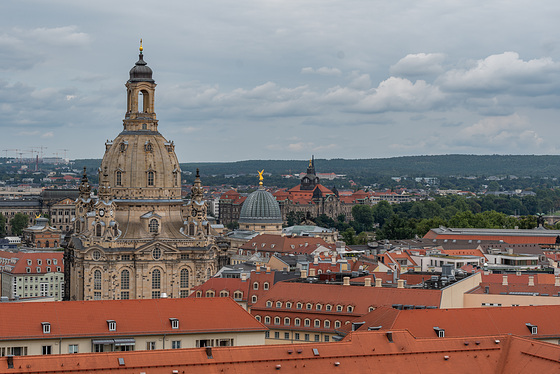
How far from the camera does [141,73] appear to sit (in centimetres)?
15962

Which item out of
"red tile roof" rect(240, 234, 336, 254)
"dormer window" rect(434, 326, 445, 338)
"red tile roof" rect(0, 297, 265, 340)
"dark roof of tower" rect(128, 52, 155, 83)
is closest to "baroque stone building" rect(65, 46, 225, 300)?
"dark roof of tower" rect(128, 52, 155, 83)

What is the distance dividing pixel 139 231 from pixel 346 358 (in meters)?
81.8

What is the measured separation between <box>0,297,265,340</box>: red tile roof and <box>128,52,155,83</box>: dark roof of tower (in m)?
76.8

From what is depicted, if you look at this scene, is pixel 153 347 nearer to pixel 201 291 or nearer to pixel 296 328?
pixel 296 328

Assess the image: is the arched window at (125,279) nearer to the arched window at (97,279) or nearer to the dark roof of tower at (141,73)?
the arched window at (97,279)

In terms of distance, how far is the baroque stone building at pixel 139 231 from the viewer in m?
147

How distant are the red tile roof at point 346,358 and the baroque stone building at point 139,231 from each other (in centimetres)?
7649

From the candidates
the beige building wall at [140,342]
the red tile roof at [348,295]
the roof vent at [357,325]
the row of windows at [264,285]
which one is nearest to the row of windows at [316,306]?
the red tile roof at [348,295]

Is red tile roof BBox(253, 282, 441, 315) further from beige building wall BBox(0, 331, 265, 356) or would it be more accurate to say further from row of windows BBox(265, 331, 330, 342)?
beige building wall BBox(0, 331, 265, 356)

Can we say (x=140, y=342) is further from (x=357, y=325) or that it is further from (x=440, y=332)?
(x=440, y=332)

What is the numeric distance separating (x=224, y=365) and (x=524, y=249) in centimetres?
12064

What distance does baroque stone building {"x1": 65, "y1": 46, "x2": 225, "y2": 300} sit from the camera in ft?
481

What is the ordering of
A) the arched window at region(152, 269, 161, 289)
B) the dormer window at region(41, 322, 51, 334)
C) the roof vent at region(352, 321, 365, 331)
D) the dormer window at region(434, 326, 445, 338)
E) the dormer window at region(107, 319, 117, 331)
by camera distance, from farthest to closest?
the arched window at region(152, 269, 161, 289)
the roof vent at region(352, 321, 365, 331)
the dormer window at region(434, 326, 445, 338)
the dormer window at region(107, 319, 117, 331)
the dormer window at region(41, 322, 51, 334)

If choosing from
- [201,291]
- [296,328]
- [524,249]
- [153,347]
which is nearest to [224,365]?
[153,347]
